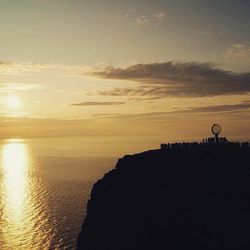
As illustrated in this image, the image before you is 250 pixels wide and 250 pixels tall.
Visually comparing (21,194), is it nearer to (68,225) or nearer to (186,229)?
(68,225)

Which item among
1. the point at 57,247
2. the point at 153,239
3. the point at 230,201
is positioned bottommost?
the point at 57,247

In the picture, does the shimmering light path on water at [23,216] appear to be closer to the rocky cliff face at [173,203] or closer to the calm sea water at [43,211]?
the calm sea water at [43,211]

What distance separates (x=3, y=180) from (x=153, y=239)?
163 metres

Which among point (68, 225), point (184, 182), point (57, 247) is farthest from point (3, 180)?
point (184, 182)

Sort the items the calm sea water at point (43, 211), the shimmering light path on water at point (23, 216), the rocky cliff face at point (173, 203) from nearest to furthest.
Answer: the rocky cliff face at point (173, 203)
the calm sea water at point (43, 211)
the shimmering light path on water at point (23, 216)

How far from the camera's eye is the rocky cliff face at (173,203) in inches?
1403

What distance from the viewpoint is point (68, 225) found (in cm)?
8825

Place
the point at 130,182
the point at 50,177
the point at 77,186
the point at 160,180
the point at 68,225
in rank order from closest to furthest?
the point at 160,180 < the point at 130,182 < the point at 68,225 < the point at 77,186 < the point at 50,177

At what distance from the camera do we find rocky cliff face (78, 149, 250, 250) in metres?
35.6

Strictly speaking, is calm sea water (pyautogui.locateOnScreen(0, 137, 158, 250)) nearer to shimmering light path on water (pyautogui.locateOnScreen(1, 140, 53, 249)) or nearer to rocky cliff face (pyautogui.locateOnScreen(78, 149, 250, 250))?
shimmering light path on water (pyautogui.locateOnScreen(1, 140, 53, 249))

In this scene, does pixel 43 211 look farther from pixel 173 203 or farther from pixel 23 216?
pixel 173 203

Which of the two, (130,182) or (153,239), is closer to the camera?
(153,239)

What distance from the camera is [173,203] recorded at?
135ft

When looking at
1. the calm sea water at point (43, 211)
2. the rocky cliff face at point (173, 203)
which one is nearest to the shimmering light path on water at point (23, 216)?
the calm sea water at point (43, 211)
